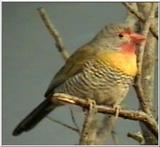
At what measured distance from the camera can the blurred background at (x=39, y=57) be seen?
116cm

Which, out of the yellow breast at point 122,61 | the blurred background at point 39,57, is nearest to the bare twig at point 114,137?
the blurred background at point 39,57

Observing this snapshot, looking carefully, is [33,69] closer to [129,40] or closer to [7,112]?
[7,112]

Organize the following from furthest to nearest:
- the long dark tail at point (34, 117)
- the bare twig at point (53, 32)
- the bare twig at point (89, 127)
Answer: the long dark tail at point (34, 117)
the bare twig at point (53, 32)
the bare twig at point (89, 127)

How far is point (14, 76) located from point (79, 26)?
0.78ft

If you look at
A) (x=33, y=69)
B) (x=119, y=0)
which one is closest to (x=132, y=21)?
(x=119, y=0)

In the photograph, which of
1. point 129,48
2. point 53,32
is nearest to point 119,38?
point 129,48

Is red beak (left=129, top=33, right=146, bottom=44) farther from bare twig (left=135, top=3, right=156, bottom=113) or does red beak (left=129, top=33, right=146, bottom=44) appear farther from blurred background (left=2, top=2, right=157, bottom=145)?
blurred background (left=2, top=2, right=157, bottom=145)

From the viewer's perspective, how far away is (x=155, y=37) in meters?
1.03

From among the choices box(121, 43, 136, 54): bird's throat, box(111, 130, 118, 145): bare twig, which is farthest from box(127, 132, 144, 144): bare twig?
box(121, 43, 136, 54): bird's throat

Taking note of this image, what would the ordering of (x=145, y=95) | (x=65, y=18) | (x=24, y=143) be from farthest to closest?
(x=65, y=18) < (x=24, y=143) < (x=145, y=95)

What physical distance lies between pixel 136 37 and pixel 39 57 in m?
0.31

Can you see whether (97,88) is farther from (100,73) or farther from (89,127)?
(89,127)

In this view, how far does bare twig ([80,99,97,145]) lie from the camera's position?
0.86 metres

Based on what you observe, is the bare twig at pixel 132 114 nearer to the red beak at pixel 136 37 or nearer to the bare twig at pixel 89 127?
the bare twig at pixel 89 127
